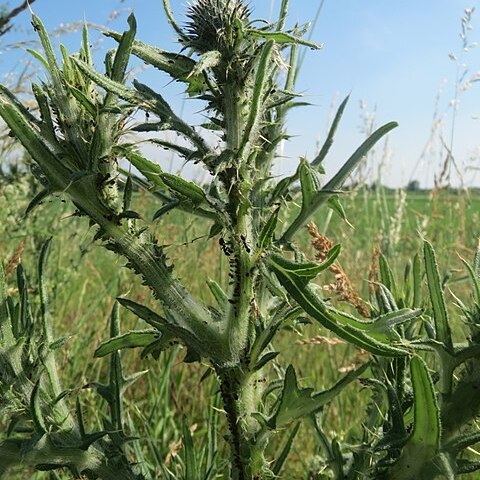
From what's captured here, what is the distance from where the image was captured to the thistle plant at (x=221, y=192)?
904mm

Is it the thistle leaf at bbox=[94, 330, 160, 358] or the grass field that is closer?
the thistle leaf at bbox=[94, 330, 160, 358]

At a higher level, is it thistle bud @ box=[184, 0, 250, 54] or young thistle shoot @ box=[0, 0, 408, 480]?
thistle bud @ box=[184, 0, 250, 54]

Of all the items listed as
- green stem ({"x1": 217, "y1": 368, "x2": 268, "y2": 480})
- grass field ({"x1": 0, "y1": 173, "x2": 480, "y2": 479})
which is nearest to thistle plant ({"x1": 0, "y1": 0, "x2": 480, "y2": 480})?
green stem ({"x1": 217, "y1": 368, "x2": 268, "y2": 480})

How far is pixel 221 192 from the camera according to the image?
3.09 ft

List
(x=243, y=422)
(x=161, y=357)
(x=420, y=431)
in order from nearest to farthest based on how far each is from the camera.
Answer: (x=420, y=431), (x=243, y=422), (x=161, y=357)

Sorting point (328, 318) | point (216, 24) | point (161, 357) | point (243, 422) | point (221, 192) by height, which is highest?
point (216, 24)

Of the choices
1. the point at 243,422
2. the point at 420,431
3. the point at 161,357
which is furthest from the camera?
the point at 161,357

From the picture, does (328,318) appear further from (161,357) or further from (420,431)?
(161,357)

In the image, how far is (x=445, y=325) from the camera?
0.90 m

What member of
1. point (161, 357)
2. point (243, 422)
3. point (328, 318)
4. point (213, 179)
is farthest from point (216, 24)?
point (161, 357)

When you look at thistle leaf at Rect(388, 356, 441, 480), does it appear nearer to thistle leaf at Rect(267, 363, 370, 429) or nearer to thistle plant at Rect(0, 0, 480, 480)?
thistle plant at Rect(0, 0, 480, 480)

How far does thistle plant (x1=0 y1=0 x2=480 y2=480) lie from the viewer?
90 centimetres

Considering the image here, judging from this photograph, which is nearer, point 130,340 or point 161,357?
point 130,340

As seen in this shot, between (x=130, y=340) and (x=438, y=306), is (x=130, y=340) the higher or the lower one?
the lower one
